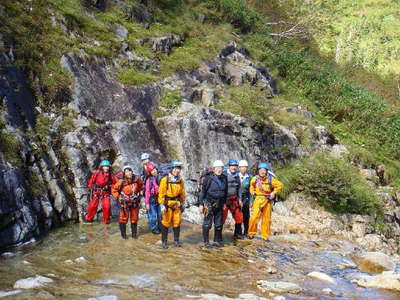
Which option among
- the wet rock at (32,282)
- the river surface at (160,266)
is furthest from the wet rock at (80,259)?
the wet rock at (32,282)

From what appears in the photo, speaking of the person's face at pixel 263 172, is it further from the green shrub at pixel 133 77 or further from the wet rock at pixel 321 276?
the green shrub at pixel 133 77

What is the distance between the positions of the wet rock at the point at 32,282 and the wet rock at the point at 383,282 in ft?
17.3

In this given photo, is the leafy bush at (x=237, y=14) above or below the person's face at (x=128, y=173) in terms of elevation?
above

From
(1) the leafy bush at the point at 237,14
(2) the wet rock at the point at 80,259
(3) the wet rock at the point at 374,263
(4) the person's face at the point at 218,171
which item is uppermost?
(1) the leafy bush at the point at 237,14

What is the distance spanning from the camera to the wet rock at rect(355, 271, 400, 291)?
21.6ft

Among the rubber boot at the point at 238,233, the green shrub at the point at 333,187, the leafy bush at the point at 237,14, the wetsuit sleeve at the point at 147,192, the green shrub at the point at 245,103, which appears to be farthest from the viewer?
the leafy bush at the point at 237,14

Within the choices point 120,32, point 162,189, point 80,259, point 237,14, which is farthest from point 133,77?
point 237,14

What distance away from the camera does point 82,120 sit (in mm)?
11859

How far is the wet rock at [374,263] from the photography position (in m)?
8.33

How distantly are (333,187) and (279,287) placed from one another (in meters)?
7.65

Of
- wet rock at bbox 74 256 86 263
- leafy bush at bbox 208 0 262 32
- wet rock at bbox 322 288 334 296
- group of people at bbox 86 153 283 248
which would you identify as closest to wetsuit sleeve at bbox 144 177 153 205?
group of people at bbox 86 153 283 248

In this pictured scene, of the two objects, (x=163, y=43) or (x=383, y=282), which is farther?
(x=163, y=43)

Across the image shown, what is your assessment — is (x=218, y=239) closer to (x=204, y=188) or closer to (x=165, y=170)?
(x=204, y=188)

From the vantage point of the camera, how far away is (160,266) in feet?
24.0
